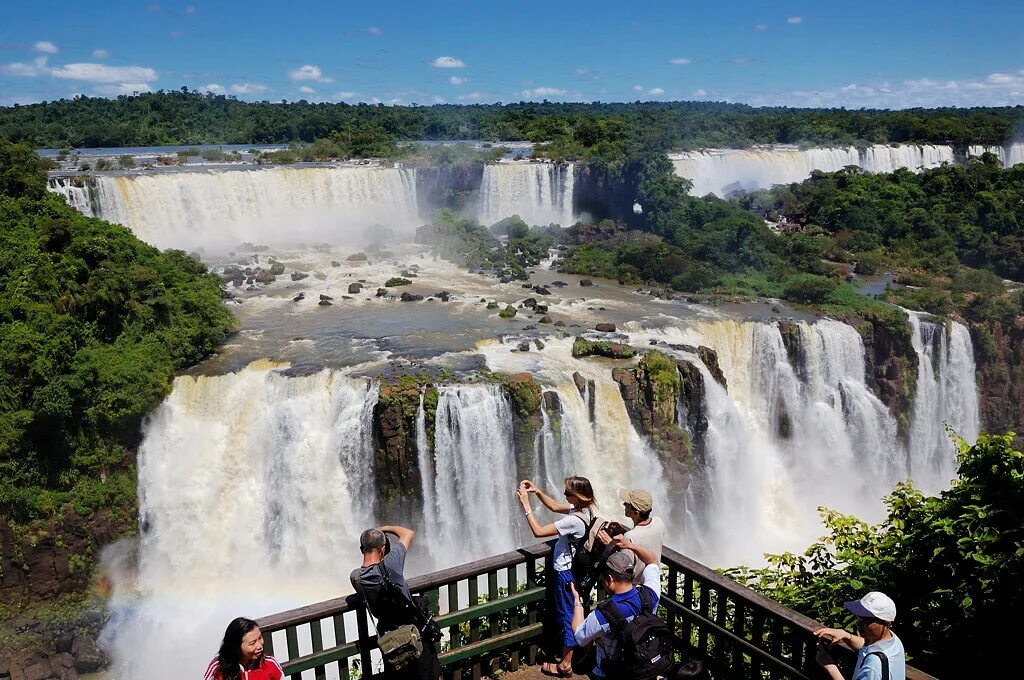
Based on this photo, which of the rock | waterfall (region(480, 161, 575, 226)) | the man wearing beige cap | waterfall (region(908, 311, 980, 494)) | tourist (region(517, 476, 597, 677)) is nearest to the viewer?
the man wearing beige cap

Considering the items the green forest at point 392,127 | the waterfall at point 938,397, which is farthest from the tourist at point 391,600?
the green forest at point 392,127

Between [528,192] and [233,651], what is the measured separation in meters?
32.1

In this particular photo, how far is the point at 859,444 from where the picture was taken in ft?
62.3

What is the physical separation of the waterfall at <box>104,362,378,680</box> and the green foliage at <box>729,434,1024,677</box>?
965 cm

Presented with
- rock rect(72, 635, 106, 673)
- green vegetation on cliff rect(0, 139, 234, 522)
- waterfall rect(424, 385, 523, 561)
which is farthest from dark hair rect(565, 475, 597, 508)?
green vegetation on cliff rect(0, 139, 234, 522)

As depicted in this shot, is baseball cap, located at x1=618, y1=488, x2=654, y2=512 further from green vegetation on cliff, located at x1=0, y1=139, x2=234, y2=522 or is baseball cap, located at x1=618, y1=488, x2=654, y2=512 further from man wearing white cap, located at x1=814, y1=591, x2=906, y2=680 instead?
green vegetation on cliff, located at x1=0, y1=139, x2=234, y2=522

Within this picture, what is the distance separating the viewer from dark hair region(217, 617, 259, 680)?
154 inches

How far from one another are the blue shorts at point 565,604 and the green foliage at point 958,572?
82.7 inches

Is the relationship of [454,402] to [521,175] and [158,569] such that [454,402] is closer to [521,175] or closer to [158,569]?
[158,569]

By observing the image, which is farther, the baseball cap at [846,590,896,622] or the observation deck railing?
the observation deck railing

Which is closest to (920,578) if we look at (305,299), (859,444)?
(859,444)

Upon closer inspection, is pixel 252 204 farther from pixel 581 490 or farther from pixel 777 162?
pixel 581 490

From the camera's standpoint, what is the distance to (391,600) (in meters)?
4.18

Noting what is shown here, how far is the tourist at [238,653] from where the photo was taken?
3926 millimetres
